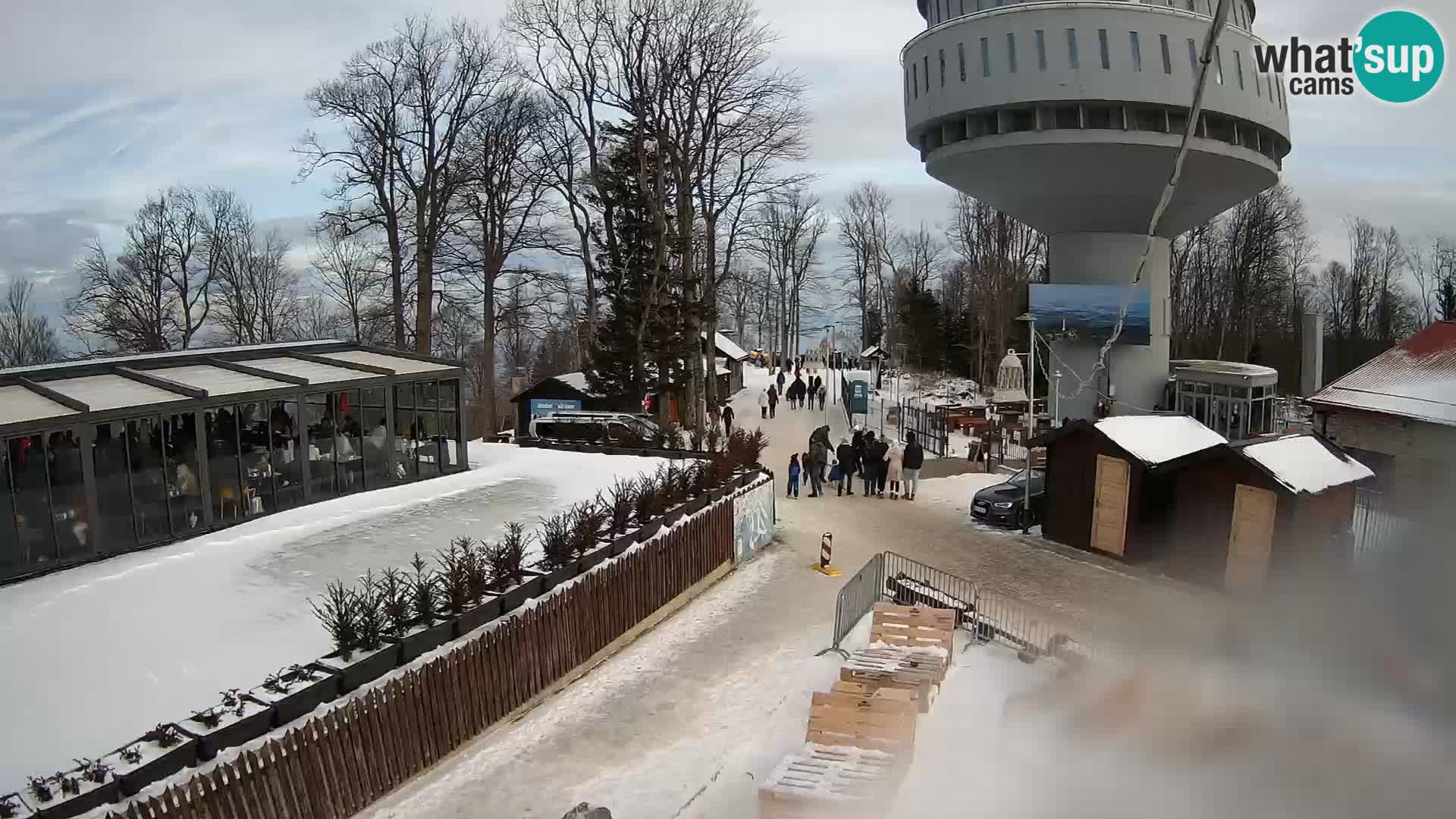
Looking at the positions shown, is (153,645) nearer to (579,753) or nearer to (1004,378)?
(579,753)

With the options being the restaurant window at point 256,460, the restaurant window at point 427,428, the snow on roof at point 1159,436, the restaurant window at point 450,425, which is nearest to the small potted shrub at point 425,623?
the restaurant window at point 256,460

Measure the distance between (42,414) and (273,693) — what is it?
21.5 ft

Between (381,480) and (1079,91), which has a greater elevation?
(1079,91)

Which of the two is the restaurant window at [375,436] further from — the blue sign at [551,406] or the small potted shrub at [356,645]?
the blue sign at [551,406]

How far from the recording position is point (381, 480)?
57.6 feet

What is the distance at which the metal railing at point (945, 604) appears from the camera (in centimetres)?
1195

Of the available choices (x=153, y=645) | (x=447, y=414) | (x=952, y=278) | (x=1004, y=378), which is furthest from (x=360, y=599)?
(x=952, y=278)

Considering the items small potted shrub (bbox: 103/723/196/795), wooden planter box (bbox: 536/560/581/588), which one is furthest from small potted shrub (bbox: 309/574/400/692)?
wooden planter box (bbox: 536/560/581/588)

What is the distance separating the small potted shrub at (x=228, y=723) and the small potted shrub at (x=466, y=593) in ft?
8.46

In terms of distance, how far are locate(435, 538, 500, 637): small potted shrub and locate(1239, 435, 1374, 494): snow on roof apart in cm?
1134

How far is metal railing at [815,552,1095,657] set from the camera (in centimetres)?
1195

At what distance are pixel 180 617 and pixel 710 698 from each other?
6496 mm

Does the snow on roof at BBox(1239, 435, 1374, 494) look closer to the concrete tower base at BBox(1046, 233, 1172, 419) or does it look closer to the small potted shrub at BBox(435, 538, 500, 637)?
the small potted shrub at BBox(435, 538, 500, 637)

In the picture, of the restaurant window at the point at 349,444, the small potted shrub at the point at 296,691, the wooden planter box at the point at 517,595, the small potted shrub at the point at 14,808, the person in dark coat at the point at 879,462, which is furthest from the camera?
the person in dark coat at the point at 879,462
